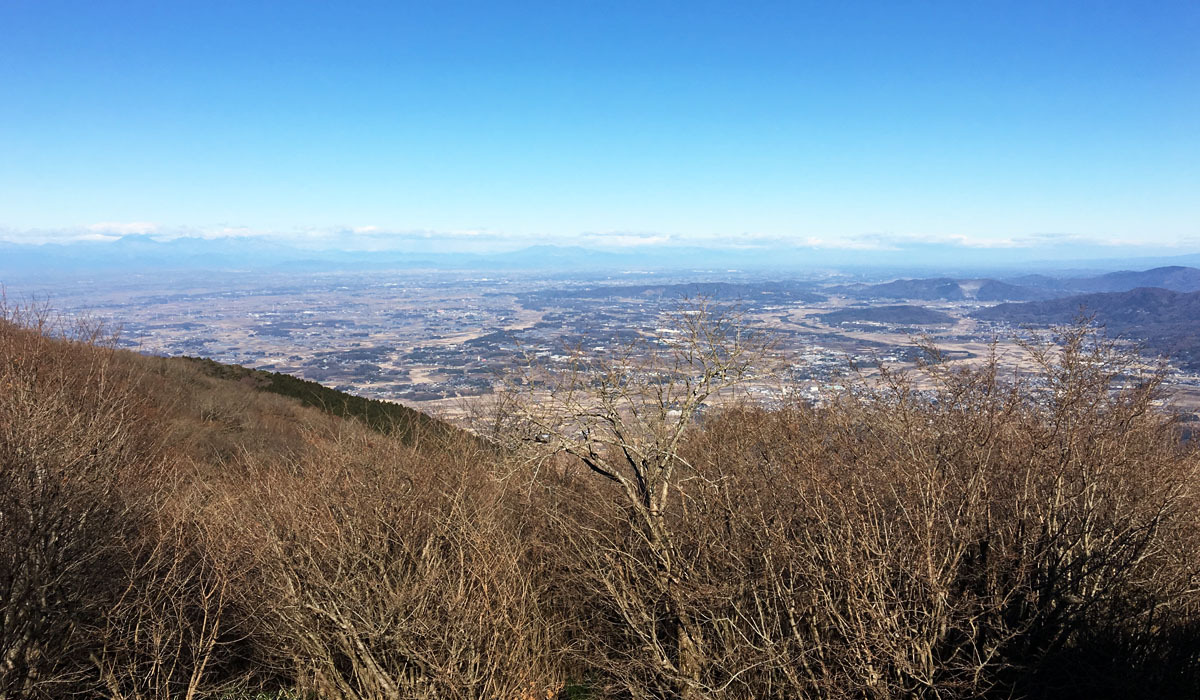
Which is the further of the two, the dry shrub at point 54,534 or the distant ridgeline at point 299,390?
the distant ridgeline at point 299,390

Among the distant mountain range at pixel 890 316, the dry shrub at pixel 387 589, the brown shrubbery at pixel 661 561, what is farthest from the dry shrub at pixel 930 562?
the distant mountain range at pixel 890 316

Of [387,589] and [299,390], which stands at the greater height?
[387,589]

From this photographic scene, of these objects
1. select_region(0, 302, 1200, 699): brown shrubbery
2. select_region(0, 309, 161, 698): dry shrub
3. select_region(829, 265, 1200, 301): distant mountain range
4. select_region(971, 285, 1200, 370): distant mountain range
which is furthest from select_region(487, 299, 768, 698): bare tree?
select_region(829, 265, 1200, 301): distant mountain range

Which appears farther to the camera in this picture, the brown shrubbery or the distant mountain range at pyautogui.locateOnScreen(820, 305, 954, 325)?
the distant mountain range at pyautogui.locateOnScreen(820, 305, 954, 325)

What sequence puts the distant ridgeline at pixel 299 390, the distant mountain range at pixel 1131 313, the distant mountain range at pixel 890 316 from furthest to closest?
the distant mountain range at pixel 890 316, the distant mountain range at pixel 1131 313, the distant ridgeline at pixel 299 390

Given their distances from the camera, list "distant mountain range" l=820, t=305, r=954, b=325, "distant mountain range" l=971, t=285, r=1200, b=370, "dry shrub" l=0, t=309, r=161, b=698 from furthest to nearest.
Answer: "distant mountain range" l=820, t=305, r=954, b=325, "distant mountain range" l=971, t=285, r=1200, b=370, "dry shrub" l=0, t=309, r=161, b=698

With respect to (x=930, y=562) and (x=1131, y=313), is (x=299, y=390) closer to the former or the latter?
(x=930, y=562)

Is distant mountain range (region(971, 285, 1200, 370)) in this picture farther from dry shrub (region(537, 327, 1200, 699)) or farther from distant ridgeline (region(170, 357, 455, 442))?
distant ridgeline (region(170, 357, 455, 442))

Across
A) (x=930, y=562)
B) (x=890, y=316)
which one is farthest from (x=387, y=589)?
(x=890, y=316)

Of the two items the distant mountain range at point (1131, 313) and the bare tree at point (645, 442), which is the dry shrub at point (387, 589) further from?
the distant mountain range at point (1131, 313)
